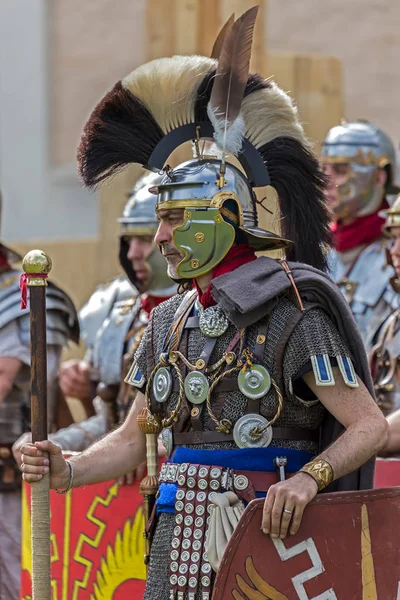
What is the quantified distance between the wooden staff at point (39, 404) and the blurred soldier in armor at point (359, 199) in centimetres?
360

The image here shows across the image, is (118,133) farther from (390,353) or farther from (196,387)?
(390,353)

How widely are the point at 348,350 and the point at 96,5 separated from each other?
17896 mm

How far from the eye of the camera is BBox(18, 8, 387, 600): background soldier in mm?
4543

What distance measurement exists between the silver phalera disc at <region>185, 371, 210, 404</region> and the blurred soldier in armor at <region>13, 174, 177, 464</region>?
261 cm

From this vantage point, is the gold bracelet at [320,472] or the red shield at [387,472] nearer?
the gold bracelet at [320,472]

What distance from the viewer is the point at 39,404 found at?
4.67m

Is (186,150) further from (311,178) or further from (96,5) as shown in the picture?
(96,5)

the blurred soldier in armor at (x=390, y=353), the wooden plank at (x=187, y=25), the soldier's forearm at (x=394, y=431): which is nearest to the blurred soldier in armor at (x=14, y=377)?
the blurred soldier in armor at (x=390, y=353)

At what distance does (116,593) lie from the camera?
20.0 feet

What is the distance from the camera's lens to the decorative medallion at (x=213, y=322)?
4723 millimetres

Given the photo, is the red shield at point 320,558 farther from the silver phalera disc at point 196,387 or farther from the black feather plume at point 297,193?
the black feather plume at point 297,193

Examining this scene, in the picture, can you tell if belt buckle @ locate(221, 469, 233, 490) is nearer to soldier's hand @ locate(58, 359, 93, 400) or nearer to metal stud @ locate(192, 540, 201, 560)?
metal stud @ locate(192, 540, 201, 560)

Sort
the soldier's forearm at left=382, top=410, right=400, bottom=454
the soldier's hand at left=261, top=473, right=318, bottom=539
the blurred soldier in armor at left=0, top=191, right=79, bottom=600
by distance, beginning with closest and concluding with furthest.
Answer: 1. the soldier's hand at left=261, top=473, right=318, bottom=539
2. the soldier's forearm at left=382, top=410, right=400, bottom=454
3. the blurred soldier in armor at left=0, top=191, right=79, bottom=600

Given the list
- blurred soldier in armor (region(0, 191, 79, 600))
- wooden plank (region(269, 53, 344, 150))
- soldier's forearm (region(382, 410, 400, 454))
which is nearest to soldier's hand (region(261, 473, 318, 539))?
soldier's forearm (region(382, 410, 400, 454))
